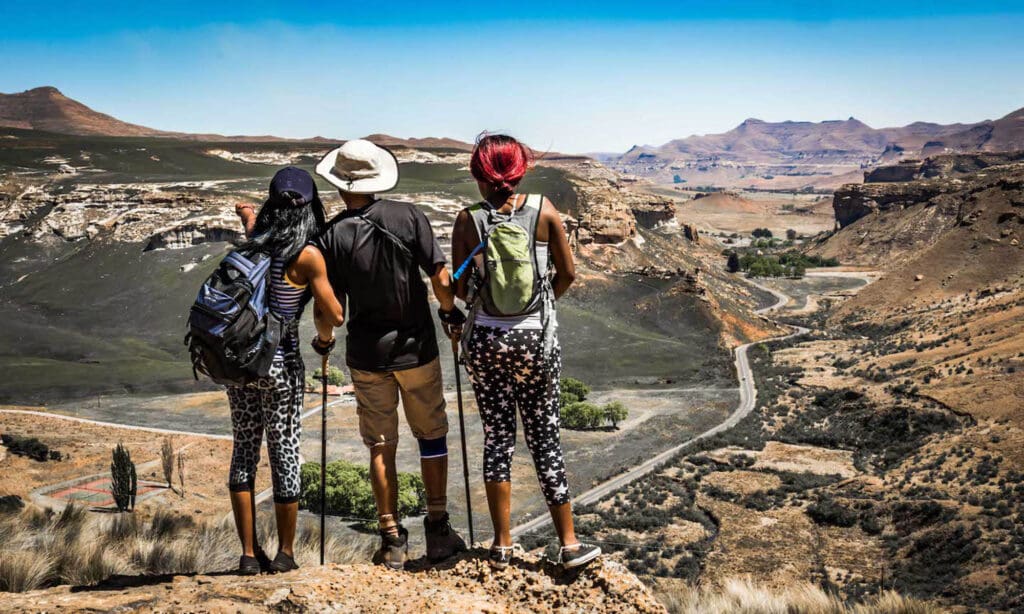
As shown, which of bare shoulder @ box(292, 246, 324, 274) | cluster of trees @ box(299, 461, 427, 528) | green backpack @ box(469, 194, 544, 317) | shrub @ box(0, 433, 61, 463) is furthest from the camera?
shrub @ box(0, 433, 61, 463)

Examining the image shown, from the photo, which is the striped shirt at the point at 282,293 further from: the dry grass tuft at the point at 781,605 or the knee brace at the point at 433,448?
the dry grass tuft at the point at 781,605

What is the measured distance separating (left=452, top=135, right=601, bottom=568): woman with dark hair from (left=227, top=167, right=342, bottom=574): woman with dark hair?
32.6 inches

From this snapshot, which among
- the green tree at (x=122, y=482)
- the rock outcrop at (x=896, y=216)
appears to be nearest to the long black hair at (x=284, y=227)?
the green tree at (x=122, y=482)

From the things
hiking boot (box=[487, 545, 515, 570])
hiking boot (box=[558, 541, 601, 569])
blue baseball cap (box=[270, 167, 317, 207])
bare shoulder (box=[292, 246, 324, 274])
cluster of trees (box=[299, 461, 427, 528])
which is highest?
blue baseball cap (box=[270, 167, 317, 207])

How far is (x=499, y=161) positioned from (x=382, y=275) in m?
0.88

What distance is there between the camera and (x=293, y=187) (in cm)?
442

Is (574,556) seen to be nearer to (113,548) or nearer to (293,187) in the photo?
(293,187)

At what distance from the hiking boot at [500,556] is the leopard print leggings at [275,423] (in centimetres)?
117

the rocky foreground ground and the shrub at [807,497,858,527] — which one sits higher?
the rocky foreground ground

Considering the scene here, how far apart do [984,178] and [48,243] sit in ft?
295

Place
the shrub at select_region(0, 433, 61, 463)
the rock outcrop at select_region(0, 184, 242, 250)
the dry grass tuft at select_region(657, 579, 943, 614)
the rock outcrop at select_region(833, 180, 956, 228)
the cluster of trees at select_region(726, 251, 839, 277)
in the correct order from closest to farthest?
the dry grass tuft at select_region(657, 579, 943, 614), the shrub at select_region(0, 433, 61, 463), the rock outcrop at select_region(0, 184, 242, 250), the cluster of trees at select_region(726, 251, 839, 277), the rock outcrop at select_region(833, 180, 956, 228)

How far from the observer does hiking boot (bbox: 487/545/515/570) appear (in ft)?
14.0

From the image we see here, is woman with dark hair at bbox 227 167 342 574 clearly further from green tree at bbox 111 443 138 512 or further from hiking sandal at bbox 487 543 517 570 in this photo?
green tree at bbox 111 443 138 512

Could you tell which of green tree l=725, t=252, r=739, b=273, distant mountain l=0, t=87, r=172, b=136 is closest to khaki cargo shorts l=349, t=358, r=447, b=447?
green tree l=725, t=252, r=739, b=273
